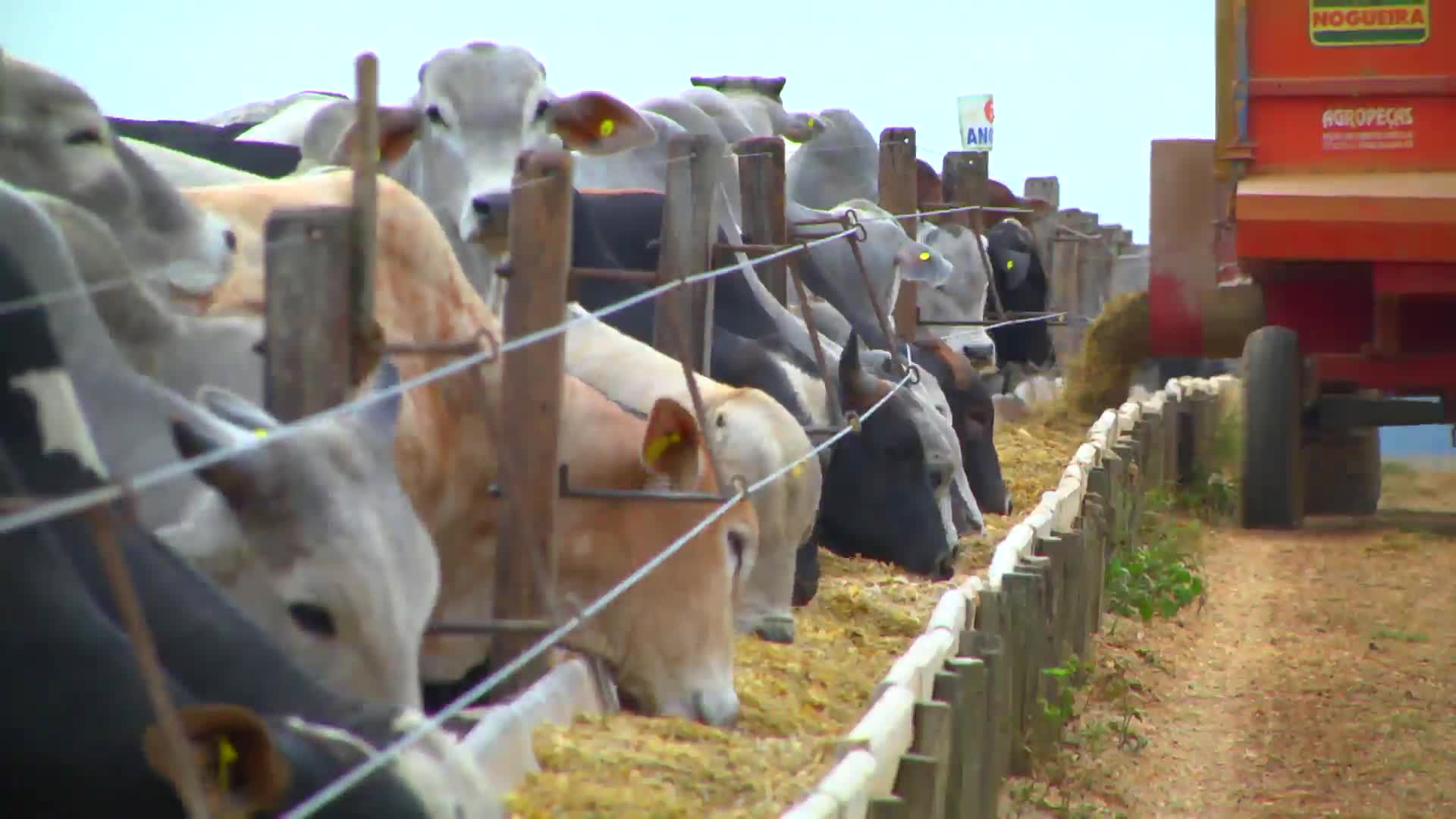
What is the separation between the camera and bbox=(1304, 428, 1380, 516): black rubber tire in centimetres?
1113

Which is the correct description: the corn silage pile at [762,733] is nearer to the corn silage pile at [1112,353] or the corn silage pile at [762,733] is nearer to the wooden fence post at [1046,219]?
the corn silage pile at [1112,353]

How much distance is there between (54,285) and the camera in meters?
3.07

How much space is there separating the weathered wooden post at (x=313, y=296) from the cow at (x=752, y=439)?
8.21ft

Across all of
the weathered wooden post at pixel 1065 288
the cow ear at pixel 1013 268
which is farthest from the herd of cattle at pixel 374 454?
the weathered wooden post at pixel 1065 288

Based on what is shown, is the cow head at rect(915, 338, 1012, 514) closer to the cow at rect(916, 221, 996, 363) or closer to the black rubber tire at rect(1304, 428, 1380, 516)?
the black rubber tire at rect(1304, 428, 1380, 516)

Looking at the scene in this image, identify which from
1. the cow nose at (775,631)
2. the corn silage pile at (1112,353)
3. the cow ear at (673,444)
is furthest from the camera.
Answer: the corn silage pile at (1112,353)

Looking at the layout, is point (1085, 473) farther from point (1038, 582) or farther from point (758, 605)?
point (758, 605)

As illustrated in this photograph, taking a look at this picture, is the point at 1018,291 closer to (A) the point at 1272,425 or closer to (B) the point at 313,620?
(A) the point at 1272,425

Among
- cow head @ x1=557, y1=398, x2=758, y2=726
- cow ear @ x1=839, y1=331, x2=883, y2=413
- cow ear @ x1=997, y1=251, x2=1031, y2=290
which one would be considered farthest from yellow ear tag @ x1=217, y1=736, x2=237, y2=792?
cow ear @ x1=997, y1=251, x2=1031, y2=290

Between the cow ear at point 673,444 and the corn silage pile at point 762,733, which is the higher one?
the cow ear at point 673,444

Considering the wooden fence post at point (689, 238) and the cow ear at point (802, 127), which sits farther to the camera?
the cow ear at point (802, 127)

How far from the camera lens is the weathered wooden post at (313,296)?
3.11 metres

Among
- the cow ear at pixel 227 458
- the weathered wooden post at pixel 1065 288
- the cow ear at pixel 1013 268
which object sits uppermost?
the cow ear at pixel 227 458

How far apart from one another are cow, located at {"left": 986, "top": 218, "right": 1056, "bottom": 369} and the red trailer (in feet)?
18.8
